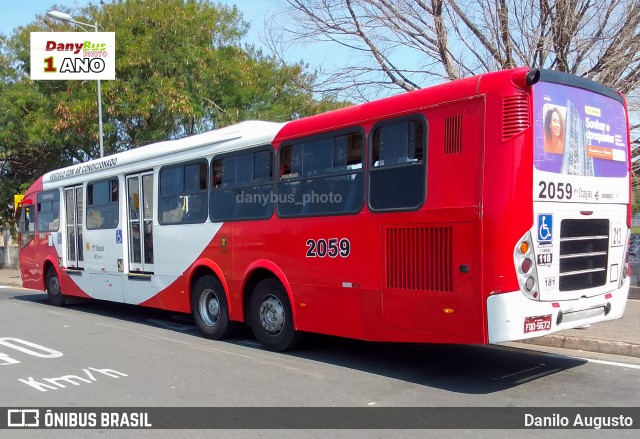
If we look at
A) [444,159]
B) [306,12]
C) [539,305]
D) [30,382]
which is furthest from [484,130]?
[306,12]

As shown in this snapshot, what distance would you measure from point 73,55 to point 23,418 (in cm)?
1699

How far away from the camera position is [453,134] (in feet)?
21.4

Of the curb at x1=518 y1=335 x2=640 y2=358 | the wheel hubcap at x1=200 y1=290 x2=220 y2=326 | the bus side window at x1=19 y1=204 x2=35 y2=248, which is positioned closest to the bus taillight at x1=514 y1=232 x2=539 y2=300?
the curb at x1=518 y1=335 x2=640 y2=358

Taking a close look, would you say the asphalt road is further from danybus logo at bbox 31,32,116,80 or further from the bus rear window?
danybus logo at bbox 31,32,116,80

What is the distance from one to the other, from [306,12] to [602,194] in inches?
335

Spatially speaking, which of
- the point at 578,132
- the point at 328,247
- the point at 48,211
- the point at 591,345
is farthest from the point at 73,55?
the point at 591,345

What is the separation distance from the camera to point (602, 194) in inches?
283

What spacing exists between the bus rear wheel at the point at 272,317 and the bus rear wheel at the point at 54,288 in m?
7.52

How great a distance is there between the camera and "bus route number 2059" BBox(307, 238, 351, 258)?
25.0 ft

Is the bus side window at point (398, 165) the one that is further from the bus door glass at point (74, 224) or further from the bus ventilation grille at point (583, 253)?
the bus door glass at point (74, 224)

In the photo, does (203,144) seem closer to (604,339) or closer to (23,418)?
(23,418)

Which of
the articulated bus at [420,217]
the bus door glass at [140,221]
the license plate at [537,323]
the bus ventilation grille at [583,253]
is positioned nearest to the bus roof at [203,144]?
the articulated bus at [420,217]

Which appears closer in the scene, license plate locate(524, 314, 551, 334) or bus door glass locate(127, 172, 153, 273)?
license plate locate(524, 314, 551, 334)

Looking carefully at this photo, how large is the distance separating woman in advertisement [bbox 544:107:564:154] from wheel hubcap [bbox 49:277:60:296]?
39.3 feet
